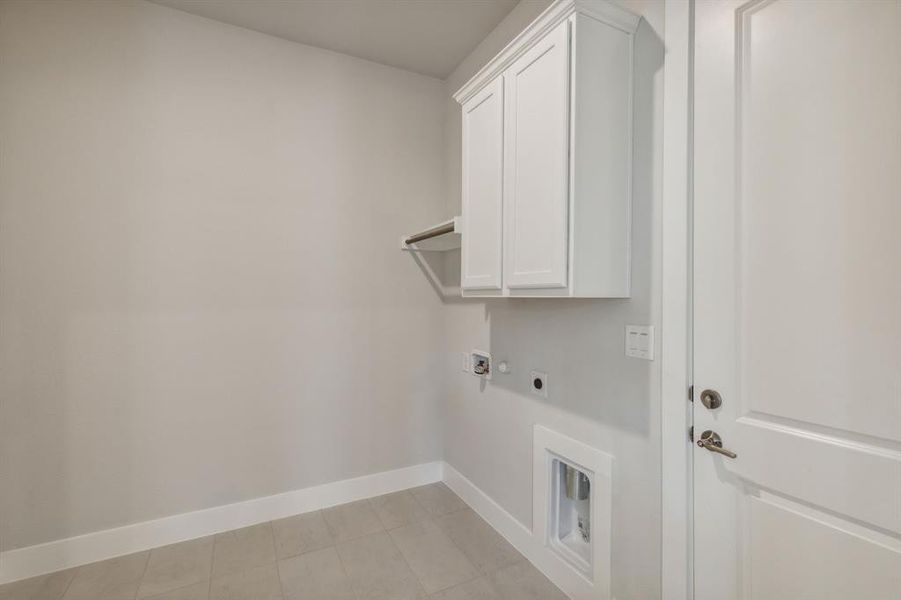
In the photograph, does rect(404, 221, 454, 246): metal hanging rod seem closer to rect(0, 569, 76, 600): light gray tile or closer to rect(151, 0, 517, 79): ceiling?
rect(151, 0, 517, 79): ceiling

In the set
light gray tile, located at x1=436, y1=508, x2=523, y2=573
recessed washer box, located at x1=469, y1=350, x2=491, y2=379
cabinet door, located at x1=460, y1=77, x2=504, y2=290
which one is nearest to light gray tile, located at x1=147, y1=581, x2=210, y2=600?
light gray tile, located at x1=436, y1=508, x2=523, y2=573

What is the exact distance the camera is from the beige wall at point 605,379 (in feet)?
4.58

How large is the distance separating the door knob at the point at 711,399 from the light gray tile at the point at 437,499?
1.70 meters

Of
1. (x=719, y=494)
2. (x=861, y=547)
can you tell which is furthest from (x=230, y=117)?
(x=861, y=547)

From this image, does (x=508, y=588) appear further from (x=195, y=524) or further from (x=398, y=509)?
(x=195, y=524)

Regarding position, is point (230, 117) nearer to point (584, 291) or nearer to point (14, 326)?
point (14, 326)

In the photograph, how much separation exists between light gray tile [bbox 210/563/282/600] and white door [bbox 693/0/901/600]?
1.70 metres

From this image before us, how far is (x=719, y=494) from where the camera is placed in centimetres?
124

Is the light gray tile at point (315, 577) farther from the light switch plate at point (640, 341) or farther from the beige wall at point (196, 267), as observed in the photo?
the light switch plate at point (640, 341)

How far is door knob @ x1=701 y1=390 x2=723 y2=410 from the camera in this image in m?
1.23

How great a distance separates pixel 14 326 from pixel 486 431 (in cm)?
236

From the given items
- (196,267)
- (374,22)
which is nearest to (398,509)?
(196,267)

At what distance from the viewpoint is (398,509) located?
2.45 m

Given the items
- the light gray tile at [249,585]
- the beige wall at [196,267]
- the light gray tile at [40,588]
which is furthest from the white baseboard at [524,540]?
the light gray tile at [40,588]
